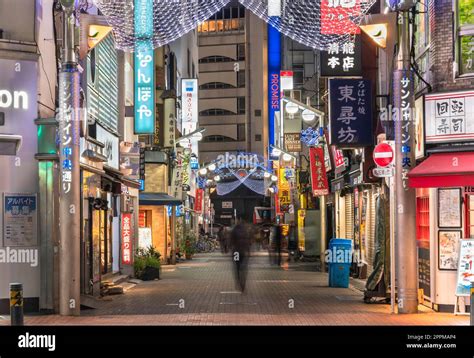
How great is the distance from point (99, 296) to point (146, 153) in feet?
58.2

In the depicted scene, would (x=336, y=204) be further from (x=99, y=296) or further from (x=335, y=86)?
(x=99, y=296)

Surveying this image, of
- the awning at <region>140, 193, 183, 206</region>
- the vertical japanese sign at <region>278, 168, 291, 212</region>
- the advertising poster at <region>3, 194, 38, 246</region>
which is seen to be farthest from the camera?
the vertical japanese sign at <region>278, 168, 291, 212</region>

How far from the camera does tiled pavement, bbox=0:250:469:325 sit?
16453 millimetres

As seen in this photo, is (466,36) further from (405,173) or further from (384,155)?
(405,173)

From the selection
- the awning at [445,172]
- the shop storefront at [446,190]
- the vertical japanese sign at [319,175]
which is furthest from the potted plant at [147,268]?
the awning at [445,172]

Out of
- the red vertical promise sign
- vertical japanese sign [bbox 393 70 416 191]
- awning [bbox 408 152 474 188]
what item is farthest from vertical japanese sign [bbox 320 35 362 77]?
the red vertical promise sign

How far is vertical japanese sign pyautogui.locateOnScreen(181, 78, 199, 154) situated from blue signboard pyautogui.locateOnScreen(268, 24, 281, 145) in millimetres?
7300

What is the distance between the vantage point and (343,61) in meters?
24.3

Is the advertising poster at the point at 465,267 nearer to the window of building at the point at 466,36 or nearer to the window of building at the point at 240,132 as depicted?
the window of building at the point at 466,36

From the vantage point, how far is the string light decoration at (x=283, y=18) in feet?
61.8

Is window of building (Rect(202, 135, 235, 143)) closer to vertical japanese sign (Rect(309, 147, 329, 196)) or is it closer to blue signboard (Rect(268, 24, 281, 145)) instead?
blue signboard (Rect(268, 24, 281, 145))

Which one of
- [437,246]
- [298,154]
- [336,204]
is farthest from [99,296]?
[298,154]

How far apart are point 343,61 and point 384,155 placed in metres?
7.02

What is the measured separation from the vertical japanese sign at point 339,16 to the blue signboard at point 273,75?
3814 cm
